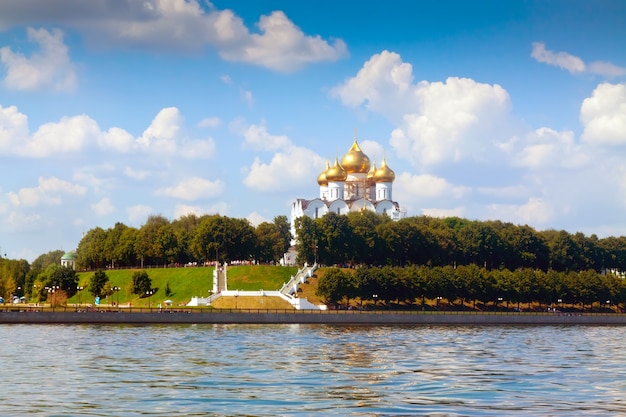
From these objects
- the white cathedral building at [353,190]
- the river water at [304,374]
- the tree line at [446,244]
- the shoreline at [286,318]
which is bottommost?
the river water at [304,374]

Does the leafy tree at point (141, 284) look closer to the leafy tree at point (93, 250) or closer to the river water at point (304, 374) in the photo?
the leafy tree at point (93, 250)

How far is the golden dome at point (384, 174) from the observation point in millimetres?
150000

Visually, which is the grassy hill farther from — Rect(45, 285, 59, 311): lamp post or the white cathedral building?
the white cathedral building

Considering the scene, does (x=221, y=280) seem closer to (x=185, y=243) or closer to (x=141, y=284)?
(x=141, y=284)

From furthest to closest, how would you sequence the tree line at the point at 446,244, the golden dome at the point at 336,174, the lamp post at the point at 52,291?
the golden dome at the point at 336,174 → the tree line at the point at 446,244 → the lamp post at the point at 52,291

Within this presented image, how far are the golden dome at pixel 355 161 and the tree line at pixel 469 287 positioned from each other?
40387mm

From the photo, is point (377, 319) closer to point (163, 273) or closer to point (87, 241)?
point (163, 273)

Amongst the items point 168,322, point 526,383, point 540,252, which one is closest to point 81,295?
point 168,322

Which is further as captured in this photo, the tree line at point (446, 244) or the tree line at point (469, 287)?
the tree line at point (446, 244)

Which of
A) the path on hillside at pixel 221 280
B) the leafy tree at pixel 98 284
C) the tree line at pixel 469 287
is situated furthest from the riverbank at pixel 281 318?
the leafy tree at pixel 98 284

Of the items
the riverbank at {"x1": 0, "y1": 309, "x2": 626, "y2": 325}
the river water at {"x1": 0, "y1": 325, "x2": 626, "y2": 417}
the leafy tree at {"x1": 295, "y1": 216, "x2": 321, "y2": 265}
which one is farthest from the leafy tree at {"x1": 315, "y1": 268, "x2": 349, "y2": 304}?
the river water at {"x1": 0, "y1": 325, "x2": 626, "y2": 417}

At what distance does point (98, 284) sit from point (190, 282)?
40.0ft

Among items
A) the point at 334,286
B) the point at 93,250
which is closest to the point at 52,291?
the point at 93,250

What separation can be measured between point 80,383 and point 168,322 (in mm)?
46147
